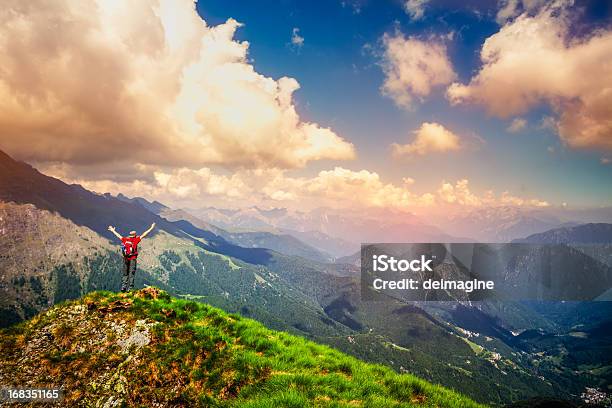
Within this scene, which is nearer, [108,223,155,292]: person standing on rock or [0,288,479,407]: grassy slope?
[0,288,479,407]: grassy slope

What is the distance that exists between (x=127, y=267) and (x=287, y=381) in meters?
17.0

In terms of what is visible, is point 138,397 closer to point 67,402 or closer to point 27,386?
point 67,402

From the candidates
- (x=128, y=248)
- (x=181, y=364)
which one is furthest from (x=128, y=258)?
(x=181, y=364)

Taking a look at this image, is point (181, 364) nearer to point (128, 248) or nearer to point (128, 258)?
point (128, 258)

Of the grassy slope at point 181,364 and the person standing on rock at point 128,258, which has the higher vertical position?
the person standing on rock at point 128,258

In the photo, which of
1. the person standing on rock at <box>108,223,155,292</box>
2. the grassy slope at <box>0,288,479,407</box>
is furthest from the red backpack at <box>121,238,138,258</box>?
the grassy slope at <box>0,288,479,407</box>

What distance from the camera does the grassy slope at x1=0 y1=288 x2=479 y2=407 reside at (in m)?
10.9

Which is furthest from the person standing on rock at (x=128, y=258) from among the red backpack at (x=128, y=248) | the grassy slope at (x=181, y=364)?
the grassy slope at (x=181, y=364)

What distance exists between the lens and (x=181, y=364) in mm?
12688

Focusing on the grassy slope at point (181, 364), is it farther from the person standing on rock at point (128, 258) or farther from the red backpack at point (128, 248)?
the red backpack at point (128, 248)

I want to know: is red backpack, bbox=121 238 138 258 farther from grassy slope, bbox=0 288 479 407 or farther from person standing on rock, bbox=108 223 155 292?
grassy slope, bbox=0 288 479 407

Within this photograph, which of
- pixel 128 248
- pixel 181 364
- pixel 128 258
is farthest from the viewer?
pixel 128 248

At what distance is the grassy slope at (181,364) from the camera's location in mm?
10852

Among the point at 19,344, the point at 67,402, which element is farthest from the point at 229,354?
the point at 19,344
